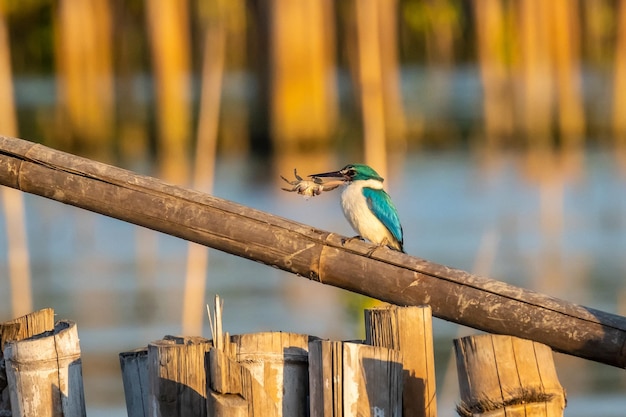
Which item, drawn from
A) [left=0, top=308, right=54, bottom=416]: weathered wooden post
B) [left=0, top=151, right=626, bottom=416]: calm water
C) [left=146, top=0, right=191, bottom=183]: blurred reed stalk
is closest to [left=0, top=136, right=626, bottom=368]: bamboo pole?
[left=0, top=308, right=54, bottom=416]: weathered wooden post

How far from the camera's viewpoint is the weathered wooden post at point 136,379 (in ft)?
13.0

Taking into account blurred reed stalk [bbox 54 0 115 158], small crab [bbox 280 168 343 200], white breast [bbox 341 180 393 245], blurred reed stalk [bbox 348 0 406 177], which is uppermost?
blurred reed stalk [bbox 54 0 115 158]

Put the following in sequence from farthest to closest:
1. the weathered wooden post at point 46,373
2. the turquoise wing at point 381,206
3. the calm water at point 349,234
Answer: the calm water at point 349,234 < the turquoise wing at point 381,206 < the weathered wooden post at point 46,373

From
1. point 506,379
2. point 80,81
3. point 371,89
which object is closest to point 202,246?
point 371,89

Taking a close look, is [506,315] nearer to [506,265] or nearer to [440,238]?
[506,265]

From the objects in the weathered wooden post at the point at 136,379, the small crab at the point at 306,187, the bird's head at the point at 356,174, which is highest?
the bird's head at the point at 356,174

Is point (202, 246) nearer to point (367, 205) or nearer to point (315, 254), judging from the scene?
point (367, 205)

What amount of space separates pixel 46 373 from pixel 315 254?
2.87ft

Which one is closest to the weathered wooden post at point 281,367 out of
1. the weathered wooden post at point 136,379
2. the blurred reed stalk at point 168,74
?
the weathered wooden post at point 136,379

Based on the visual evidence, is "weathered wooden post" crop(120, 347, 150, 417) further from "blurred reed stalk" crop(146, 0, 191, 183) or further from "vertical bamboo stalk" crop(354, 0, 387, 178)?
"blurred reed stalk" crop(146, 0, 191, 183)

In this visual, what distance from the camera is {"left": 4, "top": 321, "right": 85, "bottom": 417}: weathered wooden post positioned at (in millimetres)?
3787

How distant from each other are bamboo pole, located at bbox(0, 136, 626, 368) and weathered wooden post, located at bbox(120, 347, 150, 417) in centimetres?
42

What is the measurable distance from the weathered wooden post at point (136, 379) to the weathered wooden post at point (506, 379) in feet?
3.45

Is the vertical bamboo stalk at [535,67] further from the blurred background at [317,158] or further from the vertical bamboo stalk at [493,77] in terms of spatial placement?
the vertical bamboo stalk at [493,77]
